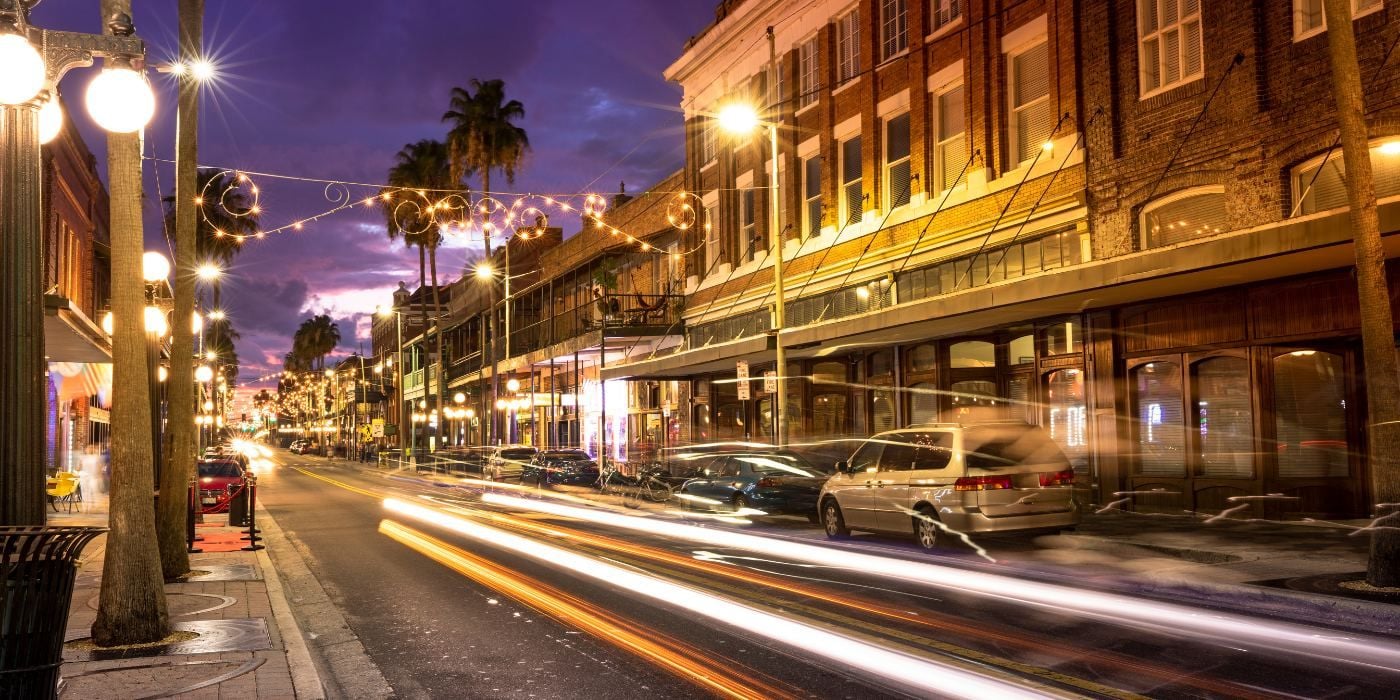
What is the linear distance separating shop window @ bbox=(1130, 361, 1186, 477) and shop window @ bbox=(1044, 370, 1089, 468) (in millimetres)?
1125

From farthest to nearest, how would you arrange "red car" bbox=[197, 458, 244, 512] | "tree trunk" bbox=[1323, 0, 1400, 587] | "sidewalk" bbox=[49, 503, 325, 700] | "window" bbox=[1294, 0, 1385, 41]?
1. "red car" bbox=[197, 458, 244, 512]
2. "window" bbox=[1294, 0, 1385, 41]
3. "tree trunk" bbox=[1323, 0, 1400, 587]
4. "sidewalk" bbox=[49, 503, 325, 700]

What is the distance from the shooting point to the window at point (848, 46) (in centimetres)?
2852

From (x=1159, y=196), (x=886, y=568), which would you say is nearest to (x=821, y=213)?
(x=1159, y=196)

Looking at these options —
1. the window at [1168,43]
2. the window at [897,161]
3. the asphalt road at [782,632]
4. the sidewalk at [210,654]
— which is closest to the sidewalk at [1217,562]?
the asphalt road at [782,632]

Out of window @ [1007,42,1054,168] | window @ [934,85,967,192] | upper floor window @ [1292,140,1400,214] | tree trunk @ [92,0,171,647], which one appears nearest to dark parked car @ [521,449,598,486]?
window @ [934,85,967,192]

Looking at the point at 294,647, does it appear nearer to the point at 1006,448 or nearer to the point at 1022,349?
the point at 1006,448

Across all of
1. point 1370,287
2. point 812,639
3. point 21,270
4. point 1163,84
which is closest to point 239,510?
point 812,639

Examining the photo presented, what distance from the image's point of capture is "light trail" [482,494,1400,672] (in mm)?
8539

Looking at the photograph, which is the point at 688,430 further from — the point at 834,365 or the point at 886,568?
the point at 886,568

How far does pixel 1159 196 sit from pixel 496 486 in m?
26.1

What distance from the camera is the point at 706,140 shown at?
1447 inches

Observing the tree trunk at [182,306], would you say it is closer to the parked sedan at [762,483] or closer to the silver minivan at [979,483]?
the silver minivan at [979,483]

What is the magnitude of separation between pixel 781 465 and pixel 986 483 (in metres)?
6.86

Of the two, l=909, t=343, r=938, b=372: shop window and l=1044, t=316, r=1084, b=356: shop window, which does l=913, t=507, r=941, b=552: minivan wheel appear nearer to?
l=1044, t=316, r=1084, b=356: shop window
